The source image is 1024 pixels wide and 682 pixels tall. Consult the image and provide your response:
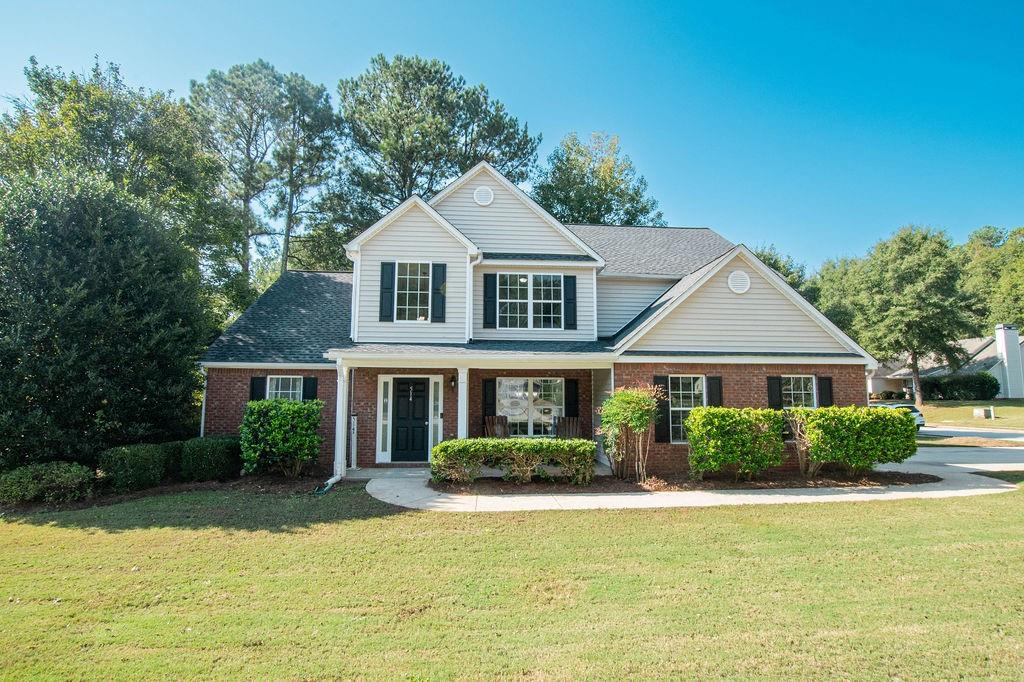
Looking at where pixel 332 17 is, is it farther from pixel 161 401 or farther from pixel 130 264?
pixel 161 401

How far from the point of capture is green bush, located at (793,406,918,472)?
35.6ft

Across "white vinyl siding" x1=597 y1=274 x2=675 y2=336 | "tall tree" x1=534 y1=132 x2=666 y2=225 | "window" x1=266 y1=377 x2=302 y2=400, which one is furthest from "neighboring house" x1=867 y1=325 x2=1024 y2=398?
"window" x1=266 y1=377 x2=302 y2=400

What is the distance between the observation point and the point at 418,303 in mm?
13172

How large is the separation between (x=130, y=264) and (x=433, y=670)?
11520mm

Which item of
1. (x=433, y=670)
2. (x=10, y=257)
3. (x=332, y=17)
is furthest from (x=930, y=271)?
(x=10, y=257)

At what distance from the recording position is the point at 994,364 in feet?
125

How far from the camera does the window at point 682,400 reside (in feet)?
39.7

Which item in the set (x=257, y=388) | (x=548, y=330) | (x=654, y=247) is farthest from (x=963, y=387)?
(x=257, y=388)

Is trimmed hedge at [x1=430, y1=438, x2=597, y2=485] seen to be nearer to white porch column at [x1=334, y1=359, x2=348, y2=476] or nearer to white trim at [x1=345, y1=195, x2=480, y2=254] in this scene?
white porch column at [x1=334, y1=359, x2=348, y2=476]

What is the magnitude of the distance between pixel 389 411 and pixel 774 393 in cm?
965

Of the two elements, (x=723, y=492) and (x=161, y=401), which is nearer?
(x=723, y=492)

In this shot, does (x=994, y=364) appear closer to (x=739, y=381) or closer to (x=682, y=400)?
(x=739, y=381)

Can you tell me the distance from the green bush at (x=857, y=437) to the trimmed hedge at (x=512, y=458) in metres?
4.92

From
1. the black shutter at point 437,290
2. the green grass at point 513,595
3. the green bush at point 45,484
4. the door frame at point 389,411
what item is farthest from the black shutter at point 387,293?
the green bush at point 45,484
